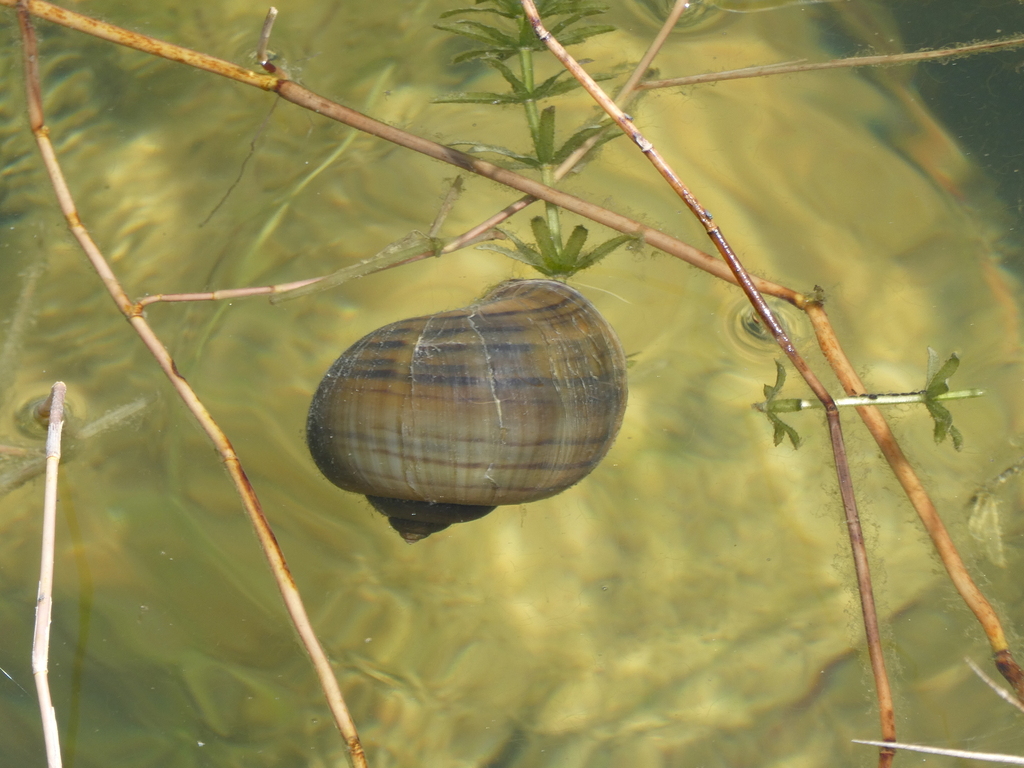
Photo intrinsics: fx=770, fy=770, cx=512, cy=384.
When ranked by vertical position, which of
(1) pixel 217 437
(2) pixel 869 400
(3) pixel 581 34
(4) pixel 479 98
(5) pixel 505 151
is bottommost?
(1) pixel 217 437

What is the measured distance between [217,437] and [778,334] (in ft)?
5.15

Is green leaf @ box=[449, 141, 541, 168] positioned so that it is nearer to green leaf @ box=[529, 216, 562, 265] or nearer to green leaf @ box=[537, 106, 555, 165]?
green leaf @ box=[537, 106, 555, 165]

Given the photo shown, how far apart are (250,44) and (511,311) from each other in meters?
2.04

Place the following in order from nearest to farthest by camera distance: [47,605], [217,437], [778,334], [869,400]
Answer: [47,605]
[778,334]
[869,400]
[217,437]

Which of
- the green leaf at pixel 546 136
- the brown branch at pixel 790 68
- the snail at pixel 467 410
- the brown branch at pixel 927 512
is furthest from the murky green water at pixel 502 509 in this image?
the snail at pixel 467 410

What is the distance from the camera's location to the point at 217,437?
221 cm

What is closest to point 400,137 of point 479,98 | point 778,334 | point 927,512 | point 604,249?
point 479,98

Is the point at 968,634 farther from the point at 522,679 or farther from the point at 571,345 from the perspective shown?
the point at 571,345

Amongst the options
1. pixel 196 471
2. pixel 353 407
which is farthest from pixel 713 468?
pixel 196 471

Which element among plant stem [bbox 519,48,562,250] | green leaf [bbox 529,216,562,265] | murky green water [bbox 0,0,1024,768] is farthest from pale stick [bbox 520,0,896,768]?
murky green water [bbox 0,0,1024,768]

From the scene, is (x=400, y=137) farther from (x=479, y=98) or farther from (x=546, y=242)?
(x=546, y=242)

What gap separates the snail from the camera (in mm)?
1917

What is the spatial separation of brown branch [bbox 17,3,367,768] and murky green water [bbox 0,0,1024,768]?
3.17ft

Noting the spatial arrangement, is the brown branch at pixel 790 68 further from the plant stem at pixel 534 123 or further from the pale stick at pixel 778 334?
the pale stick at pixel 778 334
